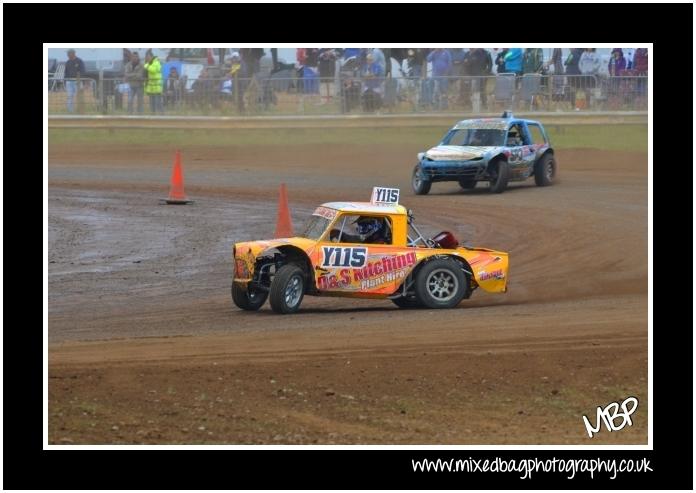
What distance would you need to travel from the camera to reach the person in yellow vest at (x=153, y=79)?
→ 30812 mm

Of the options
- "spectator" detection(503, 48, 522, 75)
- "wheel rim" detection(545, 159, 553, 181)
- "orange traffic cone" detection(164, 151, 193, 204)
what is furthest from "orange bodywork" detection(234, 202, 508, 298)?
"spectator" detection(503, 48, 522, 75)

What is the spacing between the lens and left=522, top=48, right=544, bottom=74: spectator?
27641 millimetres

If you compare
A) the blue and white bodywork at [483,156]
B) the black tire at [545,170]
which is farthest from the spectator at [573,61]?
the blue and white bodywork at [483,156]

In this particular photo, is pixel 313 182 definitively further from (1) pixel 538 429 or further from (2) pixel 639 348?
(1) pixel 538 429

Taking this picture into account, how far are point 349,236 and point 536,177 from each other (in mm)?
12724

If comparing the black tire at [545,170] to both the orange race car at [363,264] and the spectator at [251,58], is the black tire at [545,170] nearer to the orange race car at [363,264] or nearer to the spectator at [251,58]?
the spectator at [251,58]

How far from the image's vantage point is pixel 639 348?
12359 mm

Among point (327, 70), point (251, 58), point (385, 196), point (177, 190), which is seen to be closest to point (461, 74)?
point (327, 70)

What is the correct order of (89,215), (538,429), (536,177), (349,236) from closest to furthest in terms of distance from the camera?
(538,429), (349,236), (89,215), (536,177)

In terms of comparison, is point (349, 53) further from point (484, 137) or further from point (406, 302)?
point (406, 302)

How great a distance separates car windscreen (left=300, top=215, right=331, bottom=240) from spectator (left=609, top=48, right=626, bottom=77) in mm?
16579

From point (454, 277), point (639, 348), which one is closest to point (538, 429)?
point (639, 348)

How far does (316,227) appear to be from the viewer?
14258 mm

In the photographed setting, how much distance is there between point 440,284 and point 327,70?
56.3 ft
